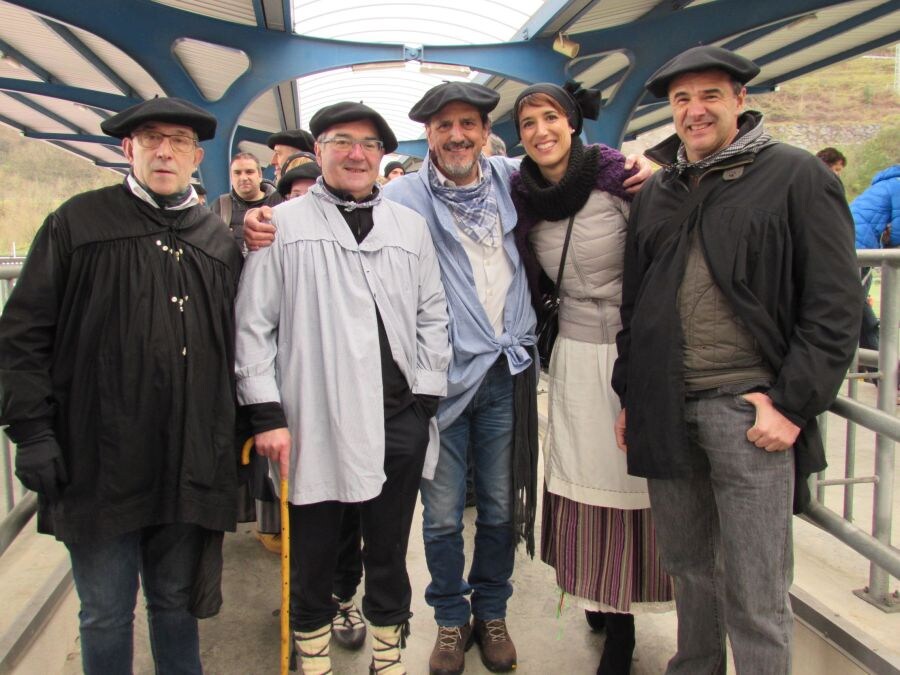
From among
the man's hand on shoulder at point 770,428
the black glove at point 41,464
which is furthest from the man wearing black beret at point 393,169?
the man's hand on shoulder at point 770,428

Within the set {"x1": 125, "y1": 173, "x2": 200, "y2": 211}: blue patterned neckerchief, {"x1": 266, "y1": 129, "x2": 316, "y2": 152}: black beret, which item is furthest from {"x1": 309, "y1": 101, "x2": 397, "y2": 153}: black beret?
{"x1": 266, "y1": 129, "x2": 316, "y2": 152}: black beret

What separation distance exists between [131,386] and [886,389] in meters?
2.32

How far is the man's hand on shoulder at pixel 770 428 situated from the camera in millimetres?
1787

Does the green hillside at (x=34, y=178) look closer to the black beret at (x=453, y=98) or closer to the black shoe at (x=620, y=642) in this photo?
the black beret at (x=453, y=98)

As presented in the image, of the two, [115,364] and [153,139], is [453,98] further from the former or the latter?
[115,364]

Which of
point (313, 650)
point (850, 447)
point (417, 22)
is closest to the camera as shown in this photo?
point (313, 650)

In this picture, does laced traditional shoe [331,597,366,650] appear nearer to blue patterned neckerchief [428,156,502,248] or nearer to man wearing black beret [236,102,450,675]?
man wearing black beret [236,102,450,675]

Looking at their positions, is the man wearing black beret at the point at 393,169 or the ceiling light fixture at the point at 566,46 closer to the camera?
the man wearing black beret at the point at 393,169

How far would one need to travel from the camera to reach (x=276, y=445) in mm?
2129

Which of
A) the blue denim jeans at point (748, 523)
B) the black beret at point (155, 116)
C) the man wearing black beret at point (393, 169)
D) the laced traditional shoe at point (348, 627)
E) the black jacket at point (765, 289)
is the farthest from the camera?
the man wearing black beret at point (393, 169)

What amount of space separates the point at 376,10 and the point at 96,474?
40.3 feet

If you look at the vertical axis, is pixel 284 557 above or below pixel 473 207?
below

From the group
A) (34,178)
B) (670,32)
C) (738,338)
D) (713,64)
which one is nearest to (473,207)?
(713,64)

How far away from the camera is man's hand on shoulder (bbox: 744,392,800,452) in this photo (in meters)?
1.79
